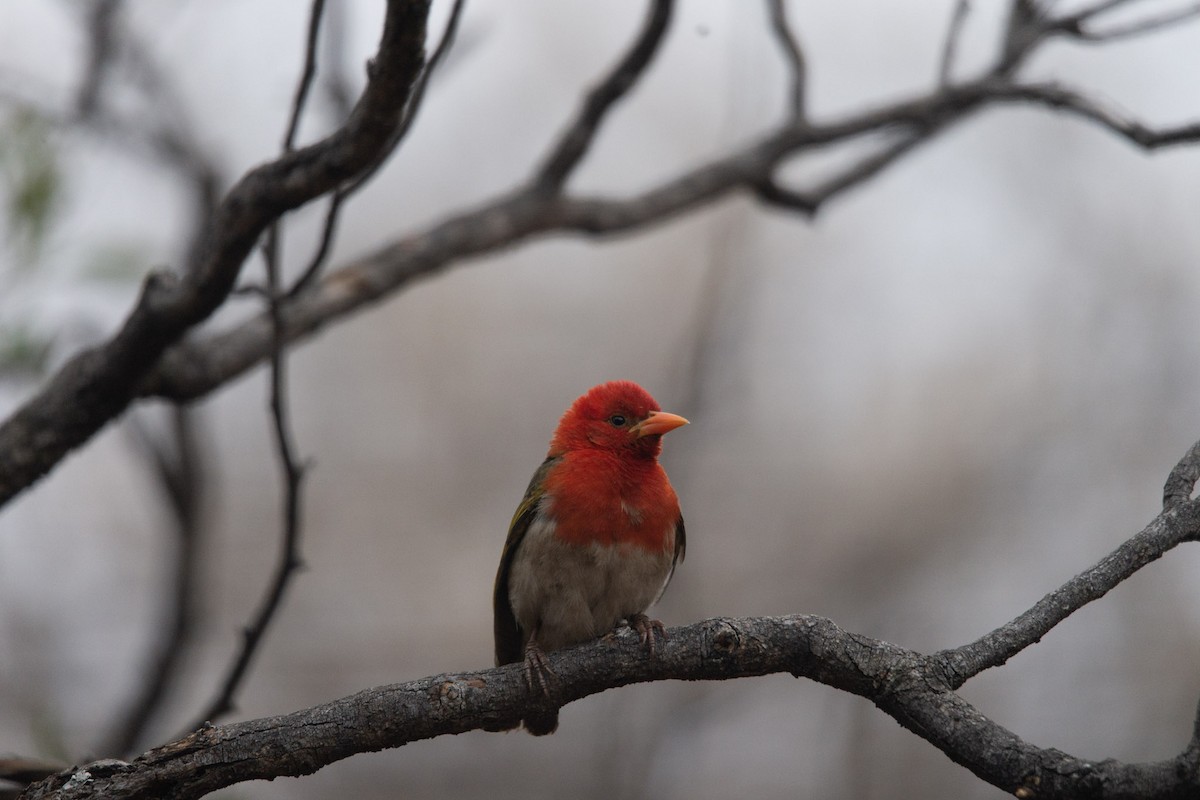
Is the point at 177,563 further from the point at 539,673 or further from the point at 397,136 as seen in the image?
the point at 397,136

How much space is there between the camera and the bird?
3.39 m

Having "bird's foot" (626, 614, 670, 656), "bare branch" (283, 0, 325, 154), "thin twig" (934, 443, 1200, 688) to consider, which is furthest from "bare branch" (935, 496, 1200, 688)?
"bare branch" (283, 0, 325, 154)

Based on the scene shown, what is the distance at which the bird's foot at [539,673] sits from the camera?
2.54 m

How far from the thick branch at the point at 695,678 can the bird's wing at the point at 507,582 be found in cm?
108

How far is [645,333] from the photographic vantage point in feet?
28.3

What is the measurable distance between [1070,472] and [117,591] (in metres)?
6.73

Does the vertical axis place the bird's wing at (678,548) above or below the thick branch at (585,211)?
below

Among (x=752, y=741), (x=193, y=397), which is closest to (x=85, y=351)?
(x=193, y=397)

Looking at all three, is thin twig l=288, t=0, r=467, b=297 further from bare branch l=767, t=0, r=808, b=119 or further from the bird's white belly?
bare branch l=767, t=0, r=808, b=119

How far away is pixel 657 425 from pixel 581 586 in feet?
2.23

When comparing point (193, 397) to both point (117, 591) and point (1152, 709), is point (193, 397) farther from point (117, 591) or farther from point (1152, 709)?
point (1152, 709)

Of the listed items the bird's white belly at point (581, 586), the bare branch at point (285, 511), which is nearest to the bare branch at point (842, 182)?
the bird's white belly at point (581, 586)

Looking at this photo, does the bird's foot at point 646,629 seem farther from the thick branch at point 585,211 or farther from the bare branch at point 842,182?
the bare branch at point 842,182

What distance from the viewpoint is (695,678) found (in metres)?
2.48
